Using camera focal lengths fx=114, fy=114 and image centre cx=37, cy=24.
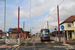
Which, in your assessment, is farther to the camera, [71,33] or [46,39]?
[71,33]

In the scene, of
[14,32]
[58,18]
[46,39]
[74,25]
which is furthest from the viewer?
[14,32]

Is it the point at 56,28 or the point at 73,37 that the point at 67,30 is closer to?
the point at 73,37

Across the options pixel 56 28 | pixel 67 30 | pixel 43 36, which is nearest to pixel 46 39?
pixel 43 36

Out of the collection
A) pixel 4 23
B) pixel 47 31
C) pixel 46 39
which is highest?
pixel 4 23

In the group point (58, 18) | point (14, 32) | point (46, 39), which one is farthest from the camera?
point (14, 32)

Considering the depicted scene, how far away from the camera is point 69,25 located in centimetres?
4175

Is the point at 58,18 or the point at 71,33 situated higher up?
the point at 58,18

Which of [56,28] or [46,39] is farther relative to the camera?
[46,39]

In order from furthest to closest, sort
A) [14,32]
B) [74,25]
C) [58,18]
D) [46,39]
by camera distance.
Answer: [14,32]
[74,25]
[46,39]
[58,18]

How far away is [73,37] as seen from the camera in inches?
1599

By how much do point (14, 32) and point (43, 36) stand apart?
40039mm

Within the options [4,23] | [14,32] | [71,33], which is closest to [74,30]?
[71,33]

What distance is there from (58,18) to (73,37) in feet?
55.3

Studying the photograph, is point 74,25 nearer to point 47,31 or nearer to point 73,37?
point 73,37
